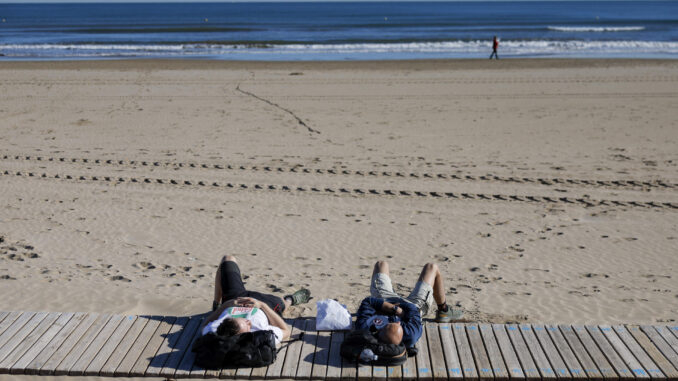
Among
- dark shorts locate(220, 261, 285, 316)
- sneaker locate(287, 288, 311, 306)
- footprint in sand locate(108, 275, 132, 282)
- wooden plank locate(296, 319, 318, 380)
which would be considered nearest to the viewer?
wooden plank locate(296, 319, 318, 380)

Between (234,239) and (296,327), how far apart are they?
2772 mm

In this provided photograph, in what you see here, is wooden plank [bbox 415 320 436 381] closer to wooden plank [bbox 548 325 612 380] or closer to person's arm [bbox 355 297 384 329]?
person's arm [bbox 355 297 384 329]

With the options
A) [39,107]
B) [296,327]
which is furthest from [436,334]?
[39,107]

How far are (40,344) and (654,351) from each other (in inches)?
190

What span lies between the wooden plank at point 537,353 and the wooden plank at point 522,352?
0.03m

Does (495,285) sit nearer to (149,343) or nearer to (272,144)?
(149,343)

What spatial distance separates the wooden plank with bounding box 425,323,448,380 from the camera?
4.85 m

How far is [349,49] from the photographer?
36750mm

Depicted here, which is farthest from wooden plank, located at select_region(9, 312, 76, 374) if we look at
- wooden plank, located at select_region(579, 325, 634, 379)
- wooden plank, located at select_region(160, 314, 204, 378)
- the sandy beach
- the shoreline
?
the shoreline

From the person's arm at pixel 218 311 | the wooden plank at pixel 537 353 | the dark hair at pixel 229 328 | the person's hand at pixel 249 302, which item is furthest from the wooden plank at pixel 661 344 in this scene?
the person's arm at pixel 218 311

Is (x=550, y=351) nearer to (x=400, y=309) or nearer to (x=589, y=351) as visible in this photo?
(x=589, y=351)

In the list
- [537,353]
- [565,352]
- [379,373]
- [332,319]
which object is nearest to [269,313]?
[332,319]

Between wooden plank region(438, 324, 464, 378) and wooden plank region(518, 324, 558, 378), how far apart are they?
23.0 inches

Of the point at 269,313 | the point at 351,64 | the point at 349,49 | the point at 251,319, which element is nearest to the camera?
the point at 251,319
